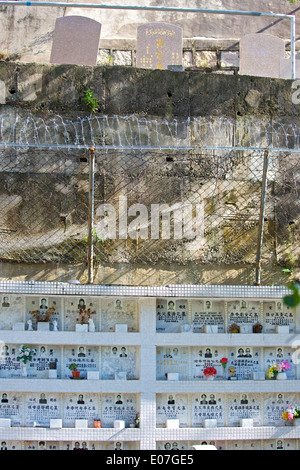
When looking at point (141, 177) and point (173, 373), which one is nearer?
point (173, 373)

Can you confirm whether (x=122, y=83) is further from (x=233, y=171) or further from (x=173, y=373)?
(x=173, y=373)

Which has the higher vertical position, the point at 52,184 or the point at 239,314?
the point at 52,184

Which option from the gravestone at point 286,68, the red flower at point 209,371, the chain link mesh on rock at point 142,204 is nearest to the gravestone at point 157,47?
the gravestone at point 286,68

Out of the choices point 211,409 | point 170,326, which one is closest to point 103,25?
point 170,326

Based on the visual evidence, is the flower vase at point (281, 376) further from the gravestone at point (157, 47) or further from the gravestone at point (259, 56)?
the gravestone at point (157, 47)

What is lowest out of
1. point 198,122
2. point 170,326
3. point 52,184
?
point 170,326

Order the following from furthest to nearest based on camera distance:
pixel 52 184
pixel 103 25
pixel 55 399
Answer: pixel 103 25
pixel 52 184
pixel 55 399

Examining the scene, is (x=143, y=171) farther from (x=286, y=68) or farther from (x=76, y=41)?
(x=286, y=68)

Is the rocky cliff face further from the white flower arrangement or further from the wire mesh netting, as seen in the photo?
the white flower arrangement
